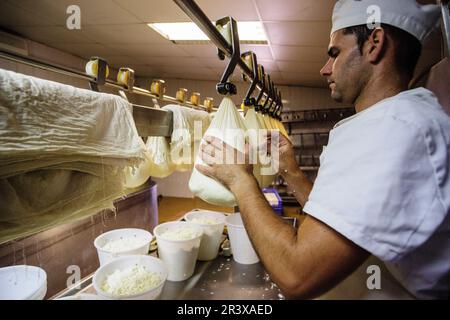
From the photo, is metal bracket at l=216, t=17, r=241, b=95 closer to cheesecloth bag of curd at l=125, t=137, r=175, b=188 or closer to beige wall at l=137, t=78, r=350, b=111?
cheesecloth bag of curd at l=125, t=137, r=175, b=188

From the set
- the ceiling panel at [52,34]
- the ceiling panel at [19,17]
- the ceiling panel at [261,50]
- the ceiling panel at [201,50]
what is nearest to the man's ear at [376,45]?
the ceiling panel at [261,50]

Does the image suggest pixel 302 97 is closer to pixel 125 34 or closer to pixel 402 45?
pixel 125 34

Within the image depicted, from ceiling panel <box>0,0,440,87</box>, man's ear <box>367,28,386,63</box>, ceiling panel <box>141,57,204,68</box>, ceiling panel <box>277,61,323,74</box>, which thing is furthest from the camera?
ceiling panel <box>141,57,204,68</box>

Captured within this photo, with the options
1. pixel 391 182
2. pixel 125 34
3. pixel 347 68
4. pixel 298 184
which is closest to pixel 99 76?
pixel 347 68

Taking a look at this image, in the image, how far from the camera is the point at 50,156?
718 millimetres

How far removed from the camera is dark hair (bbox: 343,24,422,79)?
0.96 metres

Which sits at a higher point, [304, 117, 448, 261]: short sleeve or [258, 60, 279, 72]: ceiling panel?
[258, 60, 279, 72]: ceiling panel

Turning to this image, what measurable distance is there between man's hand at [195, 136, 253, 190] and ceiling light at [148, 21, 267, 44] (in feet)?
8.64

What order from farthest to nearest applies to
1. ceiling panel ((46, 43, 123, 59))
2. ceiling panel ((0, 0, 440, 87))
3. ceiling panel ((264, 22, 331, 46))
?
ceiling panel ((46, 43, 123, 59))
ceiling panel ((264, 22, 331, 46))
ceiling panel ((0, 0, 440, 87))

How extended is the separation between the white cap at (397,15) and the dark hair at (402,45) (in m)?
0.01

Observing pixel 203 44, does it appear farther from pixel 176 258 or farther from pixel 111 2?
pixel 176 258

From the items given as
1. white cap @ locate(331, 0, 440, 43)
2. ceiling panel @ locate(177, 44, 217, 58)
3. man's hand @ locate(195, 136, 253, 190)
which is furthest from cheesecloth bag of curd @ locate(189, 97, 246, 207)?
ceiling panel @ locate(177, 44, 217, 58)

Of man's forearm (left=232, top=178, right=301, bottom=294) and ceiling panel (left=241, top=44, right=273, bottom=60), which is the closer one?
man's forearm (left=232, top=178, right=301, bottom=294)
